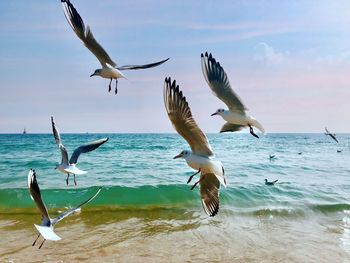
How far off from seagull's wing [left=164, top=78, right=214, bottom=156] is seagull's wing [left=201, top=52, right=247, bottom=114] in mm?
654

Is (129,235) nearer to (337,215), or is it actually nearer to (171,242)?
(171,242)

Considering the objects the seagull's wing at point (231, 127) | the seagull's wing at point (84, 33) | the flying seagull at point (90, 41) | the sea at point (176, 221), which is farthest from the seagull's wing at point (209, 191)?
the sea at point (176, 221)

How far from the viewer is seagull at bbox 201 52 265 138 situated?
14.7 ft

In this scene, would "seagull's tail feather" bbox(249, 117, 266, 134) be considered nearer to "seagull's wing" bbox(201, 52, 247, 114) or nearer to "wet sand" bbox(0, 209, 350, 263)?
"seagull's wing" bbox(201, 52, 247, 114)

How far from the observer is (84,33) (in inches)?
200

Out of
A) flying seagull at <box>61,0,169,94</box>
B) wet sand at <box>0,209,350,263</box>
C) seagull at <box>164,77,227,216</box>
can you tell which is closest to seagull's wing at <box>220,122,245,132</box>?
seagull at <box>164,77,227,216</box>

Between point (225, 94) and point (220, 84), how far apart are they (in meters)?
0.12

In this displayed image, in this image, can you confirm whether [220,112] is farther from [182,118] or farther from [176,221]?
[176,221]

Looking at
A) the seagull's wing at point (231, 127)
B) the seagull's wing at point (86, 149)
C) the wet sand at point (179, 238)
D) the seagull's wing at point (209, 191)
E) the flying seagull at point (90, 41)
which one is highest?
the flying seagull at point (90, 41)

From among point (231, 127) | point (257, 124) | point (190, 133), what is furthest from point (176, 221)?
point (190, 133)

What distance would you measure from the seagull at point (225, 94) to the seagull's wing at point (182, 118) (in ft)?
1.62

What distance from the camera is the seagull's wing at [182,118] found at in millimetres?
3881

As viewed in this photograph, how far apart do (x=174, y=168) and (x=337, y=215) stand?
9.11 metres

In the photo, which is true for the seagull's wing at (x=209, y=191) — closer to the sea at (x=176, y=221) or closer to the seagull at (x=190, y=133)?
the seagull at (x=190, y=133)
